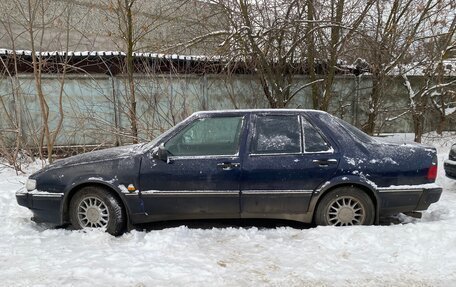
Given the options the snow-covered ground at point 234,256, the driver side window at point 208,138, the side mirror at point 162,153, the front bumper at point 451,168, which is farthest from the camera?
the front bumper at point 451,168

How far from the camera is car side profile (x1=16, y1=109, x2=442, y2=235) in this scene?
4000mm

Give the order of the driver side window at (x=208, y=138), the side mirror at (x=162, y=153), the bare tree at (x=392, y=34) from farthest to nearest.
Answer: the bare tree at (x=392, y=34) → the driver side window at (x=208, y=138) → the side mirror at (x=162, y=153)

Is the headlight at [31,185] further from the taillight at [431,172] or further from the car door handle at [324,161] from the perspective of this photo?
the taillight at [431,172]

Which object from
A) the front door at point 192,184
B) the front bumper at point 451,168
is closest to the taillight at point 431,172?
the front bumper at point 451,168

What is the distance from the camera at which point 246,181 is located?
13.1ft

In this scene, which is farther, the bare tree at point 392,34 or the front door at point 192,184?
→ the bare tree at point 392,34

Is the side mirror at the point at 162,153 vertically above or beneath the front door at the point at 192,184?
above

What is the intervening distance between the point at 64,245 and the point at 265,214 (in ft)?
7.49

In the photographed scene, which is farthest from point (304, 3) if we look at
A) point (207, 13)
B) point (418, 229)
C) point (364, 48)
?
point (418, 229)

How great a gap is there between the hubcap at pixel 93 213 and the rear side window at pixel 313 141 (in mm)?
2538

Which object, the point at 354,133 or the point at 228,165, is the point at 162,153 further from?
→ the point at 354,133

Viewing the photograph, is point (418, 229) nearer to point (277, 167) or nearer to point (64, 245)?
point (277, 167)

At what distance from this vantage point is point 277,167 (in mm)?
4004

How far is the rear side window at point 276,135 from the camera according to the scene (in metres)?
4.09
